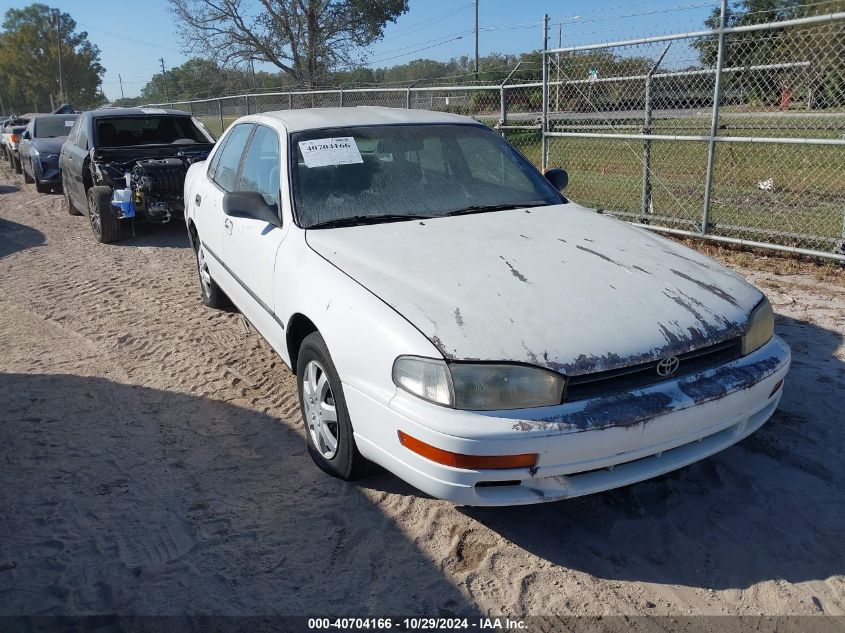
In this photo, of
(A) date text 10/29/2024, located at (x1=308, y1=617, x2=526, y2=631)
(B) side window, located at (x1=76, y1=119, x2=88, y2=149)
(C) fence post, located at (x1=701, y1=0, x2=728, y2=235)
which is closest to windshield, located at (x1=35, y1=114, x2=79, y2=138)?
(B) side window, located at (x1=76, y1=119, x2=88, y2=149)

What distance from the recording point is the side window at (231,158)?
181 inches

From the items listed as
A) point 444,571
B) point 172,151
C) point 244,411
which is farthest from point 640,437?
point 172,151

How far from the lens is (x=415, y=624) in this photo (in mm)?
2377

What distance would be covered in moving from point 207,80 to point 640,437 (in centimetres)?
3047

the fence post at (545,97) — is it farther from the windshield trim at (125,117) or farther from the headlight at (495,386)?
the headlight at (495,386)

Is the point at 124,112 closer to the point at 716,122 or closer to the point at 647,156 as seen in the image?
the point at 647,156

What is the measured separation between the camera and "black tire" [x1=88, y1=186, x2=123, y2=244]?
8039 mm

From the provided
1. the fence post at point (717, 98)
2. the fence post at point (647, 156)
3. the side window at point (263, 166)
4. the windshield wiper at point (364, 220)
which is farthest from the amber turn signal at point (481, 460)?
the fence post at point (647, 156)

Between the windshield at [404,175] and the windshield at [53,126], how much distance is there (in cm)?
1183

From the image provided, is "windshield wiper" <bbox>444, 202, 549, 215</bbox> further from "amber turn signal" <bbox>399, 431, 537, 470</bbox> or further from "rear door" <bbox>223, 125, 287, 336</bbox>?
"amber turn signal" <bbox>399, 431, 537, 470</bbox>

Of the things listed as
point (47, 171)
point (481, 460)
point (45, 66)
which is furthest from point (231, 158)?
point (45, 66)

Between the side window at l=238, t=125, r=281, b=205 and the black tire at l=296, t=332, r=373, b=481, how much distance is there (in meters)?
1.00

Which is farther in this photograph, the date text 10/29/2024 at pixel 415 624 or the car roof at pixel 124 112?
the car roof at pixel 124 112

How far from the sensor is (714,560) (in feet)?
8.67
